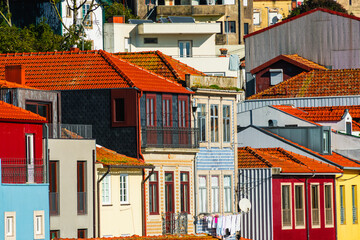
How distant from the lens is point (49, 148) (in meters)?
53.7

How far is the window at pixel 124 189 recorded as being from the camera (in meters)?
58.1

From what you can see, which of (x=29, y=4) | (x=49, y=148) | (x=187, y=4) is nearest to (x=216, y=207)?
(x=49, y=148)

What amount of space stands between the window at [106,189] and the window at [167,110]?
16.6 ft

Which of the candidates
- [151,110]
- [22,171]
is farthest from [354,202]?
[22,171]

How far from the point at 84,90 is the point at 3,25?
121ft

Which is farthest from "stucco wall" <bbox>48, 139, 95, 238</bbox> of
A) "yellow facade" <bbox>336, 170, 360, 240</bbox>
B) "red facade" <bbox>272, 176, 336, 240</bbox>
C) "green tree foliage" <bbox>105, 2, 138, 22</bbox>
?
"green tree foliage" <bbox>105, 2, 138, 22</bbox>

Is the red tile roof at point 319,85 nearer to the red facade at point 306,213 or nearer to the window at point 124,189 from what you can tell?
the red facade at point 306,213

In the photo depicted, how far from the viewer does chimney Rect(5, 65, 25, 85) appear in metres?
60.5

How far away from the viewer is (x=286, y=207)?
67.6 m

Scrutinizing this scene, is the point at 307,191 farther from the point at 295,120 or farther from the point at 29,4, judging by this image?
the point at 29,4

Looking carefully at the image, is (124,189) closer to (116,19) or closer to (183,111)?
(183,111)

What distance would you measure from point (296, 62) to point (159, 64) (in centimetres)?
3380

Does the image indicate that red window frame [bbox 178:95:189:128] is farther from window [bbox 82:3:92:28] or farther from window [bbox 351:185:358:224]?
window [bbox 82:3:92:28]

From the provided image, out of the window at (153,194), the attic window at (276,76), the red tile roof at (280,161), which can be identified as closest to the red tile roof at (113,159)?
the window at (153,194)
